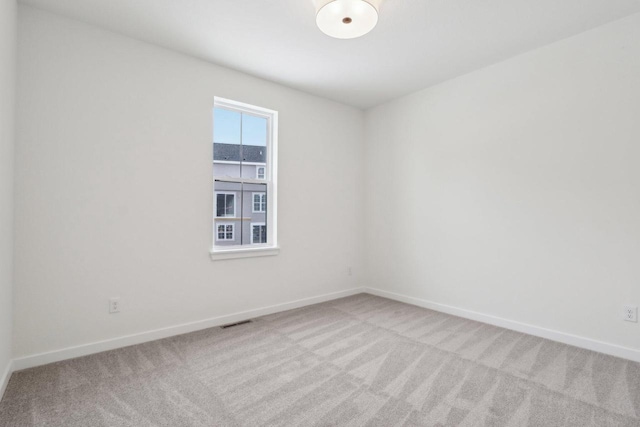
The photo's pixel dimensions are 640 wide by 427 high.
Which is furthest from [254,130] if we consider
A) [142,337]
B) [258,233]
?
[142,337]

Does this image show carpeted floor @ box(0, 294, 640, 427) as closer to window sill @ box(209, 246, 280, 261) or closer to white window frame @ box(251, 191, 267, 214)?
window sill @ box(209, 246, 280, 261)

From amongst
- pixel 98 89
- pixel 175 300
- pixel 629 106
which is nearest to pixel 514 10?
pixel 629 106

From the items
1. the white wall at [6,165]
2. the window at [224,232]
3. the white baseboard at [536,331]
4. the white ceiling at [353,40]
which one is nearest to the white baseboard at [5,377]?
the white wall at [6,165]

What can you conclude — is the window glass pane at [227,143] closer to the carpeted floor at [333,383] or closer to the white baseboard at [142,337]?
the white baseboard at [142,337]

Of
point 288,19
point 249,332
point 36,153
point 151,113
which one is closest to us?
point 36,153

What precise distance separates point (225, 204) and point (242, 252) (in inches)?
22.0

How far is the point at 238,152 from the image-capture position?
3566 millimetres

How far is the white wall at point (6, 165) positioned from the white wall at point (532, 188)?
3.75 meters

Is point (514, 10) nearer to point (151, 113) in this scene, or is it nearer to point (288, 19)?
point (288, 19)

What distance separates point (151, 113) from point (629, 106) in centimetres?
396

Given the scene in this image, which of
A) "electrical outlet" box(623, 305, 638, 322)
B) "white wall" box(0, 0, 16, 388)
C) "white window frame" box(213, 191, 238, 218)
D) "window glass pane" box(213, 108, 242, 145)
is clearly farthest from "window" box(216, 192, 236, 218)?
"electrical outlet" box(623, 305, 638, 322)

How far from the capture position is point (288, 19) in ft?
8.26

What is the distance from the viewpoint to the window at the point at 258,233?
12.1 ft

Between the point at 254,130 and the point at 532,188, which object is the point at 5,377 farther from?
the point at 532,188
